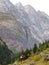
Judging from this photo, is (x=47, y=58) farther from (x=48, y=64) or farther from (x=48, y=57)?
(x=48, y=64)

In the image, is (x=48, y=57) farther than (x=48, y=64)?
Yes

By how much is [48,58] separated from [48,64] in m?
8.08

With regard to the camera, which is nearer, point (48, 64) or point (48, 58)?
point (48, 64)

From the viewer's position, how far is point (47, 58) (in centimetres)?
7106

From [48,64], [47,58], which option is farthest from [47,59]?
[48,64]

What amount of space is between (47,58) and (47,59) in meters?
0.33

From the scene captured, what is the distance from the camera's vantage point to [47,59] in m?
70.9

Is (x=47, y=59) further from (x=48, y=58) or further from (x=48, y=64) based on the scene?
(x=48, y=64)

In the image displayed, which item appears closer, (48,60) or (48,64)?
(48,64)

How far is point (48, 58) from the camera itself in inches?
2766

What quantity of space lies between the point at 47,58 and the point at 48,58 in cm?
85

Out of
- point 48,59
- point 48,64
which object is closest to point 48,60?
point 48,59

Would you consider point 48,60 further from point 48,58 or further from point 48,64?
point 48,64

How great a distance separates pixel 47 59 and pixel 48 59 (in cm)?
43
